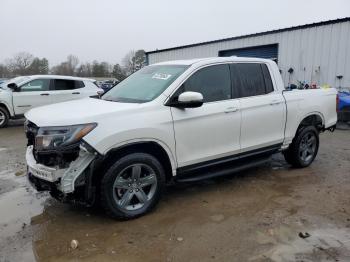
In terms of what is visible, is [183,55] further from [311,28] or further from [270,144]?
[270,144]

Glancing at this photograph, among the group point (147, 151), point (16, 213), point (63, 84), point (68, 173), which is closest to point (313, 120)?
point (147, 151)

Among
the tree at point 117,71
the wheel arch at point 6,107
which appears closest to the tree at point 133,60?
the tree at point 117,71

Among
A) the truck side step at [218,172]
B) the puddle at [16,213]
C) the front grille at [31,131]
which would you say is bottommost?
the puddle at [16,213]

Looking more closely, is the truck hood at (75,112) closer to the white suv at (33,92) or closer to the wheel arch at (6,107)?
the white suv at (33,92)

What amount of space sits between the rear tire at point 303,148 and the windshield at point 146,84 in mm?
2536

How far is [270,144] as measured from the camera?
18.3 feet

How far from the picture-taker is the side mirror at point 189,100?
14.0 feet

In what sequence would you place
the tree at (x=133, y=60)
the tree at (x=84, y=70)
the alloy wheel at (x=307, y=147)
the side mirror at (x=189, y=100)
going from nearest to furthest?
the side mirror at (x=189, y=100), the alloy wheel at (x=307, y=147), the tree at (x=133, y=60), the tree at (x=84, y=70)

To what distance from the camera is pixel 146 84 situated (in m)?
4.93

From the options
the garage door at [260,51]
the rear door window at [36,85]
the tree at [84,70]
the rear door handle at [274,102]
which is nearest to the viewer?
the rear door handle at [274,102]

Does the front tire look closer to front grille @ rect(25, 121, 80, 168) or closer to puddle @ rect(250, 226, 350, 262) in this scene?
front grille @ rect(25, 121, 80, 168)

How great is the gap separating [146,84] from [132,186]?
1455 mm

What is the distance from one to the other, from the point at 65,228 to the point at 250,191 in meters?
2.61

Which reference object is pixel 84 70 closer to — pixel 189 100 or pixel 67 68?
pixel 67 68
